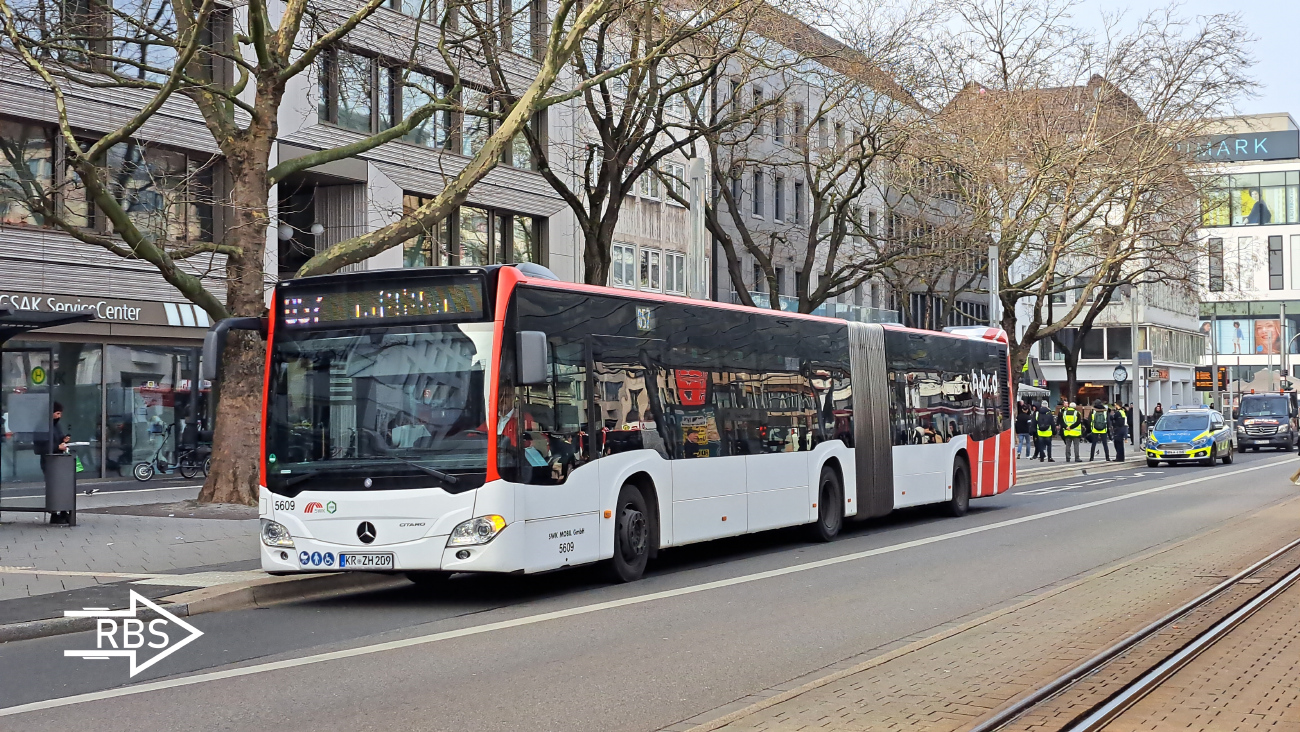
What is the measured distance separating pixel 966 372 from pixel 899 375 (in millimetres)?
3055

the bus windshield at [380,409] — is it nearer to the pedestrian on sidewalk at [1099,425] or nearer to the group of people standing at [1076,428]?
the group of people standing at [1076,428]

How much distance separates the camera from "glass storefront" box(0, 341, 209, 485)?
2912cm

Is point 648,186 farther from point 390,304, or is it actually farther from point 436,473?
point 436,473

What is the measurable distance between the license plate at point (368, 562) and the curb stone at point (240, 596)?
93 cm

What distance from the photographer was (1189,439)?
145 ft

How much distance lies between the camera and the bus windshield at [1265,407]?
55125 millimetres

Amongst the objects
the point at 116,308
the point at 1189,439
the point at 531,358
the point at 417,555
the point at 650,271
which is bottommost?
the point at 417,555

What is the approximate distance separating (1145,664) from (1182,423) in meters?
38.6

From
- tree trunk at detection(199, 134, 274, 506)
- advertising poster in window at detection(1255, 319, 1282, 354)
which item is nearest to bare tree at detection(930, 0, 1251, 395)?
tree trunk at detection(199, 134, 274, 506)

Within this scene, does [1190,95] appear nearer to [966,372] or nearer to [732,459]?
[966,372]

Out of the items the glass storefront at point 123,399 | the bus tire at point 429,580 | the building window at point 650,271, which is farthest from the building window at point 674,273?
the bus tire at point 429,580

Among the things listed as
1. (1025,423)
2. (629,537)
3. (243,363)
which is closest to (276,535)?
(629,537)

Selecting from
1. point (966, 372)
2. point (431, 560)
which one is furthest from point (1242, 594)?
point (966, 372)

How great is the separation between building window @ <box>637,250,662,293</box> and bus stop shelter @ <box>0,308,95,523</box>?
29683 mm
